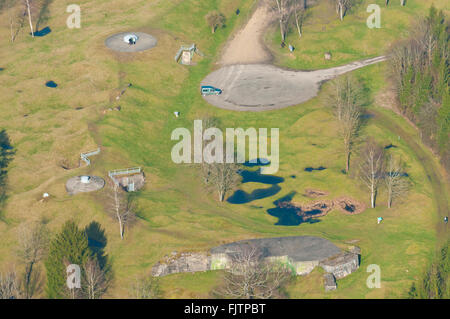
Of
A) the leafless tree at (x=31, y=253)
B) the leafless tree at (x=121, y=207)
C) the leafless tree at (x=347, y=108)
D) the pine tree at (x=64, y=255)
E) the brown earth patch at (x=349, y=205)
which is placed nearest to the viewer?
the pine tree at (x=64, y=255)

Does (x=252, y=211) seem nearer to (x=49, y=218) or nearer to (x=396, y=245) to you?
(x=396, y=245)

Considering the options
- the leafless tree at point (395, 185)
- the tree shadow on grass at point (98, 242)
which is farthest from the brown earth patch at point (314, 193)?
the tree shadow on grass at point (98, 242)

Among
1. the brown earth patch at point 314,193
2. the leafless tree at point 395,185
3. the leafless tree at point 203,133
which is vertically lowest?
the brown earth patch at point 314,193

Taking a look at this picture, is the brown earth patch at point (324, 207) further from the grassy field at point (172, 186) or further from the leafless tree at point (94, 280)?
the leafless tree at point (94, 280)

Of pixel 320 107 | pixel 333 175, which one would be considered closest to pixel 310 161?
pixel 333 175

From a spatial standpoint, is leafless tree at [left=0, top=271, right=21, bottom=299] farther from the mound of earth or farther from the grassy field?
the mound of earth

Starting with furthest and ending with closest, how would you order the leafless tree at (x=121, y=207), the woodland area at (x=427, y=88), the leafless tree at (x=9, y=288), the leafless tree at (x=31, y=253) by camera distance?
the woodland area at (x=427, y=88) → the leafless tree at (x=121, y=207) → the leafless tree at (x=31, y=253) → the leafless tree at (x=9, y=288)
